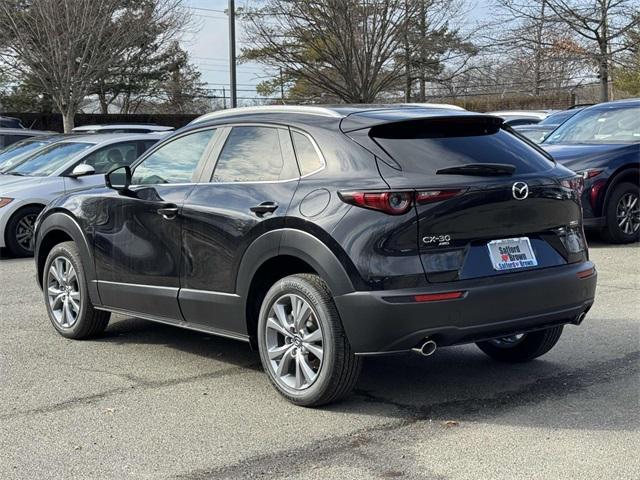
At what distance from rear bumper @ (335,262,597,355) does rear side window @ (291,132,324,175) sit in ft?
2.71

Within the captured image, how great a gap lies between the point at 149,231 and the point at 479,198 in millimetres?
2369

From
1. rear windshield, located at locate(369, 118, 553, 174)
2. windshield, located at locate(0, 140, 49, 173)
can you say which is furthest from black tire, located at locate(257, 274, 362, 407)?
windshield, located at locate(0, 140, 49, 173)

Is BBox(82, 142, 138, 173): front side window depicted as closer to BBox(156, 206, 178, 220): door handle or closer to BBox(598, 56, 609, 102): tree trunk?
BBox(156, 206, 178, 220): door handle

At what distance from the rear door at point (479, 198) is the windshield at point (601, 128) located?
22.1 feet

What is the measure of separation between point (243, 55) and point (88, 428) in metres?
22.3

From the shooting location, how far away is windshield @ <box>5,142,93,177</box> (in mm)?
11844

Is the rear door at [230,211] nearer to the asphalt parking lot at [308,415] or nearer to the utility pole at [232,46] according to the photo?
the asphalt parking lot at [308,415]

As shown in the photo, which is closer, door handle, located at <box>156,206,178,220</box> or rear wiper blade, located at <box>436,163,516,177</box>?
rear wiper blade, located at <box>436,163,516,177</box>

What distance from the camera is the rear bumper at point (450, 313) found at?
450 cm

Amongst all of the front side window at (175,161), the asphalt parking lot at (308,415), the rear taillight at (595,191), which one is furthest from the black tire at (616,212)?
the front side window at (175,161)

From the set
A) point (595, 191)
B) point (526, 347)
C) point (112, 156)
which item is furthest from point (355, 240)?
point (112, 156)

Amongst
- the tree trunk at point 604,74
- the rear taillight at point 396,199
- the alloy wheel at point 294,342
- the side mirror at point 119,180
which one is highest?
the tree trunk at point 604,74

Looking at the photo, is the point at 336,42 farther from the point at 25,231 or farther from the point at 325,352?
the point at 325,352

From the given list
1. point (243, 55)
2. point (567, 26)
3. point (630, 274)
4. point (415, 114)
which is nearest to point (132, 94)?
point (243, 55)
